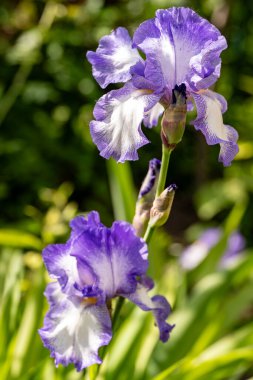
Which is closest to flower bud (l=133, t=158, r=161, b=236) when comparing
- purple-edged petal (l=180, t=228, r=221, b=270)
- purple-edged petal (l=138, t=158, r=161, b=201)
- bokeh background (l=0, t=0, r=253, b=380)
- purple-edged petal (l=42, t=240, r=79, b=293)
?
purple-edged petal (l=138, t=158, r=161, b=201)

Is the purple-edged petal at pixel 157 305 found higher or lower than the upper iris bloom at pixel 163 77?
lower

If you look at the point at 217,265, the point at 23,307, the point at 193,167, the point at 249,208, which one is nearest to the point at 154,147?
the point at 193,167

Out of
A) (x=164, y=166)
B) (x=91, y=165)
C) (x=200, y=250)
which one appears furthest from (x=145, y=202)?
(x=91, y=165)

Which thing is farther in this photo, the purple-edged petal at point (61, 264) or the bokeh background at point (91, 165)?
the bokeh background at point (91, 165)

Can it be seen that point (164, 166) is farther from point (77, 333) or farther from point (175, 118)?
point (77, 333)

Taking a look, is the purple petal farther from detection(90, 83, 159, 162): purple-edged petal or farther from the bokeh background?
the bokeh background

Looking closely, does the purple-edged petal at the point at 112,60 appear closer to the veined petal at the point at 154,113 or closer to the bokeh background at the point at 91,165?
the veined petal at the point at 154,113

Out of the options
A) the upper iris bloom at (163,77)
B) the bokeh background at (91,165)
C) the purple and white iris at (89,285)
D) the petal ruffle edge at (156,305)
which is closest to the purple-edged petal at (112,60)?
the upper iris bloom at (163,77)
